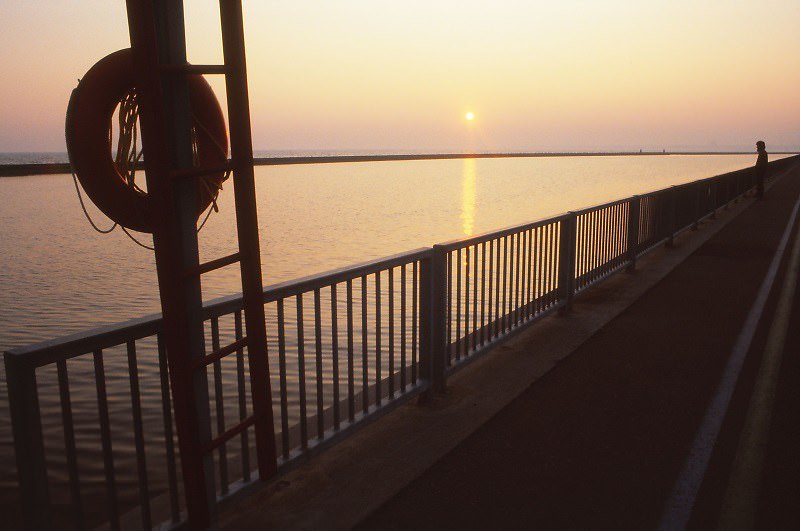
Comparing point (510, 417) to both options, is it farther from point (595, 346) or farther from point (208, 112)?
point (208, 112)

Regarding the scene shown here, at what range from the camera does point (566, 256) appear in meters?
7.79

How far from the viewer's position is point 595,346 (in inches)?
265

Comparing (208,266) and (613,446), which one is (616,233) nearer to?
(613,446)

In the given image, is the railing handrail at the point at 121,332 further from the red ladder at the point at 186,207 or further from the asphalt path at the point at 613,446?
the asphalt path at the point at 613,446

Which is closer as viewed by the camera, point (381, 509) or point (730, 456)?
point (381, 509)

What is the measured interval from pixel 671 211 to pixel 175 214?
12.6 metres

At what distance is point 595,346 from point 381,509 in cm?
378

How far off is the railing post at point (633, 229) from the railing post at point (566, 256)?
315cm

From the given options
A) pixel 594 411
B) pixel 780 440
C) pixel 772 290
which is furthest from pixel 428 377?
pixel 772 290

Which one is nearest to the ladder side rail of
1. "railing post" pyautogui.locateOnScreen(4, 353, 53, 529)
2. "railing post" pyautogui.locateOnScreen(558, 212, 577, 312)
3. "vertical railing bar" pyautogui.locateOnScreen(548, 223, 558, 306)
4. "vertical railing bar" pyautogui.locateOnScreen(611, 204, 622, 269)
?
"railing post" pyautogui.locateOnScreen(4, 353, 53, 529)

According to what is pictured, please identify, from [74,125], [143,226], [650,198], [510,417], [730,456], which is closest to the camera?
[74,125]

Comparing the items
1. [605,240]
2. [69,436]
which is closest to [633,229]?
[605,240]

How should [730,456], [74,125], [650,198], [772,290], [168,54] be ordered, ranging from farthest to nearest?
[650,198] → [772,290] → [730,456] → [74,125] → [168,54]

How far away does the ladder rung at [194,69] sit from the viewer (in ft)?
9.31
